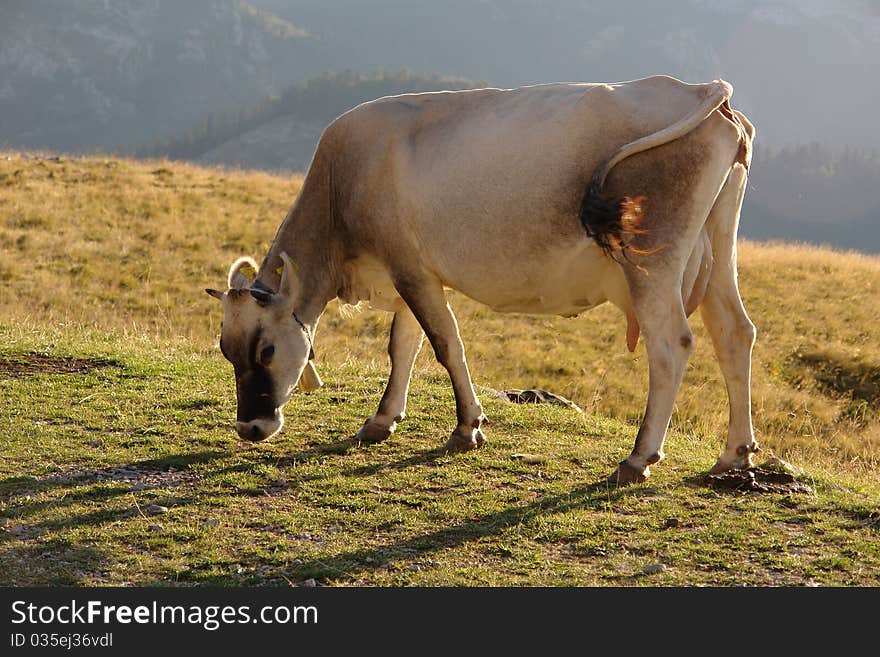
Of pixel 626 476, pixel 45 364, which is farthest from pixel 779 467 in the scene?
pixel 45 364

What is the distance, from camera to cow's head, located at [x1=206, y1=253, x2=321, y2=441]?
279 inches

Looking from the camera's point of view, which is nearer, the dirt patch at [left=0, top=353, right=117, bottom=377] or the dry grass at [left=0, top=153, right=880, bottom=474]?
the dirt patch at [left=0, top=353, right=117, bottom=377]

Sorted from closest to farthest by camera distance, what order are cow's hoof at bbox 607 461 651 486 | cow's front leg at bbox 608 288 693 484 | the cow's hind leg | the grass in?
1. the grass
2. cow's front leg at bbox 608 288 693 484
3. cow's hoof at bbox 607 461 651 486
4. the cow's hind leg

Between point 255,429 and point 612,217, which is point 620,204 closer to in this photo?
point 612,217

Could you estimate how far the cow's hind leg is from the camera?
7.00 meters

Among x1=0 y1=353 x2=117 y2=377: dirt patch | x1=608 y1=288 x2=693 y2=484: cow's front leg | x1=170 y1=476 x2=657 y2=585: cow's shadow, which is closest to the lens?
x1=170 y1=476 x2=657 y2=585: cow's shadow

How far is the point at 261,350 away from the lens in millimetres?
7109

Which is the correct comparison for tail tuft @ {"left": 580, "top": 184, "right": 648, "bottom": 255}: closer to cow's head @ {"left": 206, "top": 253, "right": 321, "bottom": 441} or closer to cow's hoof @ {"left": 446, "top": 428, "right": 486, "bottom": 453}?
cow's hoof @ {"left": 446, "top": 428, "right": 486, "bottom": 453}

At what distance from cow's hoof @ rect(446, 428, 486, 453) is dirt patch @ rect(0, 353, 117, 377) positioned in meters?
3.83

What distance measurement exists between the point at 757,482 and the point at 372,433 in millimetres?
2823

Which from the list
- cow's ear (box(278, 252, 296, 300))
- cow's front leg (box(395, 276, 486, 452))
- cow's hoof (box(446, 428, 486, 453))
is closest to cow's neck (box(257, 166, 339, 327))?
cow's ear (box(278, 252, 296, 300))

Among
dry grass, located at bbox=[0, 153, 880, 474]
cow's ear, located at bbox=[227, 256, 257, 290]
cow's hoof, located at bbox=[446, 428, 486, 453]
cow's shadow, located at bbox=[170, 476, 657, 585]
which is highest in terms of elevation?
dry grass, located at bbox=[0, 153, 880, 474]

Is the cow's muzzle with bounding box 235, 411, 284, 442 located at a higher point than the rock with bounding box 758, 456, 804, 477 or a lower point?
higher

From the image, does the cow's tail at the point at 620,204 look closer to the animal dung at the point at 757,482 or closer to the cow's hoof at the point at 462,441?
the animal dung at the point at 757,482
